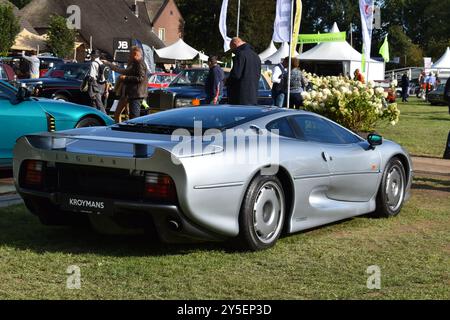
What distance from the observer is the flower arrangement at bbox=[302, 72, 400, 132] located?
40.7 feet

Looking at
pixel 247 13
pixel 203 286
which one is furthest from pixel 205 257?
pixel 247 13

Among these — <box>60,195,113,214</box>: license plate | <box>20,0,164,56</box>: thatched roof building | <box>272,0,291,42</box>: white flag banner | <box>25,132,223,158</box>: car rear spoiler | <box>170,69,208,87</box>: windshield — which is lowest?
<box>60,195,113,214</box>: license plate

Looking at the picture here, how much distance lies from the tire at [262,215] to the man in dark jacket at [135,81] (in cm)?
759

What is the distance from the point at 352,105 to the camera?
40.7 ft

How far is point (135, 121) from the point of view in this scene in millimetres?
6637

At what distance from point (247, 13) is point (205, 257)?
66.8 m

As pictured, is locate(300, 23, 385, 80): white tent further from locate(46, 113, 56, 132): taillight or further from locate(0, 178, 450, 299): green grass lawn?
locate(0, 178, 450, 299): green grass lawn

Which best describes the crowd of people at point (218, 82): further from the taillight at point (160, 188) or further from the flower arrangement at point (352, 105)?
the taillight at point (160, 188)

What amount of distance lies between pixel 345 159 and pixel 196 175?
2079 mm

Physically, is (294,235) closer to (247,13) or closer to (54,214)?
(54,214)

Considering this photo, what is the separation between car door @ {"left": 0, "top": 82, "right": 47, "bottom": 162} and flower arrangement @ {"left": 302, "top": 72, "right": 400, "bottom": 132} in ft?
15.7

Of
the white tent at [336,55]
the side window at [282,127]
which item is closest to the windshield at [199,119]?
the side window at [282,127]

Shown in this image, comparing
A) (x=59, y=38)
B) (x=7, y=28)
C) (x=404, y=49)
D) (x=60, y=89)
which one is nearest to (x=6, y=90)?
(x=60, y=89)

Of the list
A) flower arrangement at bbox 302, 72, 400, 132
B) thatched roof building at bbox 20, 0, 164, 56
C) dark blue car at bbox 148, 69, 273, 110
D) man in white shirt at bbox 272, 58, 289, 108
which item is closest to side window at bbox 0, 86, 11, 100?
flower arrangement at bbox 302, 72, 400, 132
